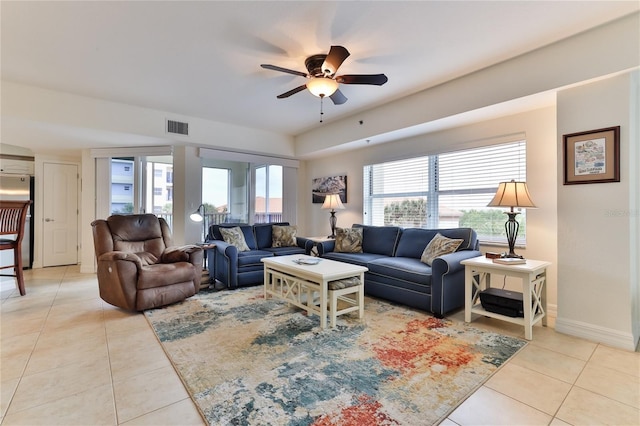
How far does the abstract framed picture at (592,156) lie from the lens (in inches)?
93.6

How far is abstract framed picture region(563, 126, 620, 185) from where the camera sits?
2.38 meters

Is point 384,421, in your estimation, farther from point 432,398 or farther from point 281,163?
point 281,163

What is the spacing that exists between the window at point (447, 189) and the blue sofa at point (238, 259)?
5.12ft

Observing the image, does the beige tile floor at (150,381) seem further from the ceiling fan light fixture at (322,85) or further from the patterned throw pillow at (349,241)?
the ceiling fan light fixture at (322,85)

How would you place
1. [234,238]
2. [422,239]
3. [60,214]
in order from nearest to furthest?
[422,239] → [234,238] → [60,214]

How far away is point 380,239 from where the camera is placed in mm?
4320

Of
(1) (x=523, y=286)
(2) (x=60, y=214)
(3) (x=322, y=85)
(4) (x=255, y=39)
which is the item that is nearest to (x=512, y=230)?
(1) (x=523, y=286)

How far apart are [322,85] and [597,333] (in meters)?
3.21

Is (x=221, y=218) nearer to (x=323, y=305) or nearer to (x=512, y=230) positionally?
(x=323, y=305)

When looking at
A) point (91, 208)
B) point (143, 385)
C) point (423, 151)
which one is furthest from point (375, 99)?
point (91, 208)

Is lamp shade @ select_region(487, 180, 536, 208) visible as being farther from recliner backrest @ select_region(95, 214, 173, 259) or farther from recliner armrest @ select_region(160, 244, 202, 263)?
recliner backrest @ select_region(95, 214, 173, 259)

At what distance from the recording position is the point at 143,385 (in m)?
1.82

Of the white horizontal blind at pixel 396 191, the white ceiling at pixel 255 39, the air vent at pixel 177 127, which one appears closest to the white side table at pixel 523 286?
the white horizontal blind at pixel 396 191

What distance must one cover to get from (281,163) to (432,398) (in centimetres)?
502
